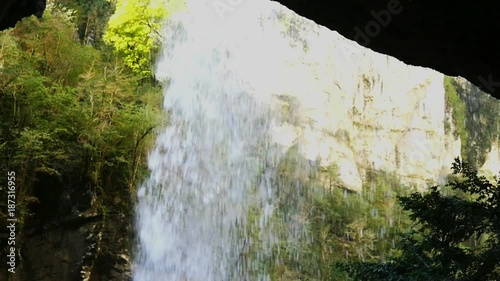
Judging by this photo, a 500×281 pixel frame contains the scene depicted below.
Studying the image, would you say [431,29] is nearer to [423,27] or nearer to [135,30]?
[423,27]

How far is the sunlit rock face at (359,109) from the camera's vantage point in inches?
537

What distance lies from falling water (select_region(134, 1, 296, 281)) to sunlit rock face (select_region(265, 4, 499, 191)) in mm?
711

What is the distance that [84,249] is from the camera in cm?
858

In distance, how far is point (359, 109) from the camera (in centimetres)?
1454

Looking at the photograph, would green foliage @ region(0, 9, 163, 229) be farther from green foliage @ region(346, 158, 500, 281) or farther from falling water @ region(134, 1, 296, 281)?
green foliage @ region(346, 158, 500, 281)

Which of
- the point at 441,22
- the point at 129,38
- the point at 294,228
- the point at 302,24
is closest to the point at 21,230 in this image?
the point at 129,38

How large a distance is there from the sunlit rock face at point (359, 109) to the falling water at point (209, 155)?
711 mm

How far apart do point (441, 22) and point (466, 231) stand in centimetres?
161

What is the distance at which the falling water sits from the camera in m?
10.8

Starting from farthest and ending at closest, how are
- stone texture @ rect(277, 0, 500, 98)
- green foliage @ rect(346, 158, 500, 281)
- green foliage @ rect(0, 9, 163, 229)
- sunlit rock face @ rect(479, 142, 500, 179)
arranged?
sunlit rock face @ rect(479, 142, 500, 179) < green foliage @ rect(0, 9, 163, 229) < green foliage @ rect(346, 158, 500, 281) < stone texture @ rect(277, 0, 500, 98)

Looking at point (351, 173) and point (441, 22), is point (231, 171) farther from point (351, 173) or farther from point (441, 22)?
point (441, 22)

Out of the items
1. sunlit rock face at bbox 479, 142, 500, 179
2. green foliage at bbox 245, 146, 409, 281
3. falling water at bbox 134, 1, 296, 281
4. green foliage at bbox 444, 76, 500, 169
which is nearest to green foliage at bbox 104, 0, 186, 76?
falling water at bbox 134, 1, 296, 281

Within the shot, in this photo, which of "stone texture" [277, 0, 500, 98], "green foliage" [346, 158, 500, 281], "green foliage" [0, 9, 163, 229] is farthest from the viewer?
"green foliage" [0, 9, 163, 229]

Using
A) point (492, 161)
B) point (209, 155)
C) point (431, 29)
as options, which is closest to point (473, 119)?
point (492, 161)
